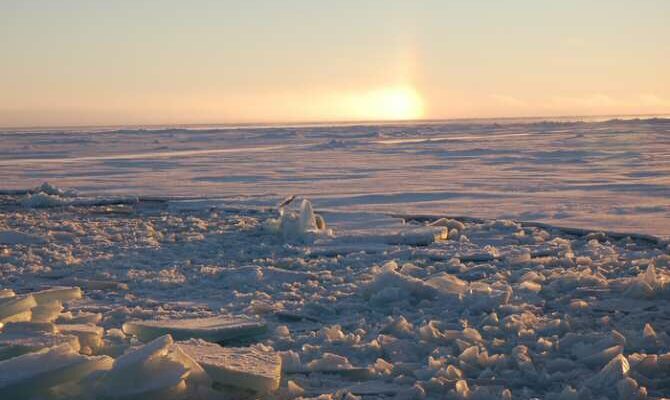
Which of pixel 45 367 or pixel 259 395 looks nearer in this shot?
pixel 45 367

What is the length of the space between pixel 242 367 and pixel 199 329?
2.29 ft

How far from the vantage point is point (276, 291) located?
188 inches

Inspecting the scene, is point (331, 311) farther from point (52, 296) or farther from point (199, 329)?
point (52, 296)

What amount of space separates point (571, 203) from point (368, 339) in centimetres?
549

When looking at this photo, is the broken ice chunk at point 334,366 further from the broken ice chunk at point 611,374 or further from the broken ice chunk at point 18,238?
the broken ice chunk at point 18,238

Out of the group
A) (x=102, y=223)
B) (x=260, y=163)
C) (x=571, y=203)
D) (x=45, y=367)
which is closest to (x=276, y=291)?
(x=45, y=367)

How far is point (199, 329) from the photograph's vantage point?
3596 millimetres

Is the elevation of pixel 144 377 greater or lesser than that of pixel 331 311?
greater

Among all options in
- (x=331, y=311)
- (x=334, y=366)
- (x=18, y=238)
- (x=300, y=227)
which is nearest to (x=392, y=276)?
(x=331, y=311)

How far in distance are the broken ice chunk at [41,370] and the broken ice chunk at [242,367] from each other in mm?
397

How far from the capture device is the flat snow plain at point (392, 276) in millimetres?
3209

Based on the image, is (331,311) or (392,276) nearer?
(331,311)

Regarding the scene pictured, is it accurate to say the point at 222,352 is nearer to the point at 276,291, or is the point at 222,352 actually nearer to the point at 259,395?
the point at 259,395

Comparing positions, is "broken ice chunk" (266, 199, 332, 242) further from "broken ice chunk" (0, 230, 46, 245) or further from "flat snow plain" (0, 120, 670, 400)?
"broken ice chunk" (0, 230, 46, 245)
